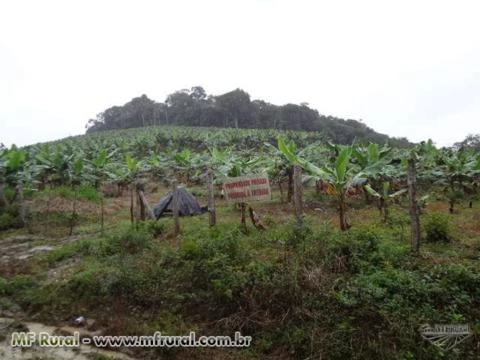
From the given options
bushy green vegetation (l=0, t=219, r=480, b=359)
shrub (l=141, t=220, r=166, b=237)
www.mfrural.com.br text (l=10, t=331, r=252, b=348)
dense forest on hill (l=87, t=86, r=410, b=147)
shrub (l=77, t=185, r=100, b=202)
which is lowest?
www.mfrural.com.br text (l=10, t=331, r=252, b=348)

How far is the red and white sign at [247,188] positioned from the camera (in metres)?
8.05

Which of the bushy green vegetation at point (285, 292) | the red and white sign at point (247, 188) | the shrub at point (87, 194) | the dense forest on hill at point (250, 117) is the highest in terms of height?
the dense forest on hill at point (250, 117)

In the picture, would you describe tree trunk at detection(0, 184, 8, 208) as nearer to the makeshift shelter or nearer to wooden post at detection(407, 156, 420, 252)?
the makeshift shelter

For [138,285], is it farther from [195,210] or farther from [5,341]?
[195,210]

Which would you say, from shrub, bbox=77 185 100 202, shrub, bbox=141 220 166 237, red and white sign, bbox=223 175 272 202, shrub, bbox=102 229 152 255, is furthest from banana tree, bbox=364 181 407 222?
shrub, bbox=77 185 100 202

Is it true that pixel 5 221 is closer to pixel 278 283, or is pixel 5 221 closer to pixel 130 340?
pixel 130 340

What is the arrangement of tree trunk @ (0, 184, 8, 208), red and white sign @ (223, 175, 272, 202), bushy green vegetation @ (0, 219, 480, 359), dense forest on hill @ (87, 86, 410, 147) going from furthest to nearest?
dense forest on hill @ (87, 86, 410, 147) < tree trunk @ (0, 184, 8, 208) < red and white sign @ (223, 175, 272, 202) < bushy green vegetation @ (0, 219, 480, 359)

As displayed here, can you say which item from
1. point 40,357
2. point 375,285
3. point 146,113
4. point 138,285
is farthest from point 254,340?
point 146,113

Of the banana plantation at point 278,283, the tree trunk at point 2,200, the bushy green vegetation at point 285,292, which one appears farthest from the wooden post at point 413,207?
the tree trunk at point 2,200

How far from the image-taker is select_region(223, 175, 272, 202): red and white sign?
8.05 m

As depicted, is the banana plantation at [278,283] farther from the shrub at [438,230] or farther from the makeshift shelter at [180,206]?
the makeshift shelter at [180,206]

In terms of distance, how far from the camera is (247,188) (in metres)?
8.16

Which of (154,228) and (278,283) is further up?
(154,228)

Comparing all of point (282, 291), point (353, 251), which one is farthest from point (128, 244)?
point (353, 251)
